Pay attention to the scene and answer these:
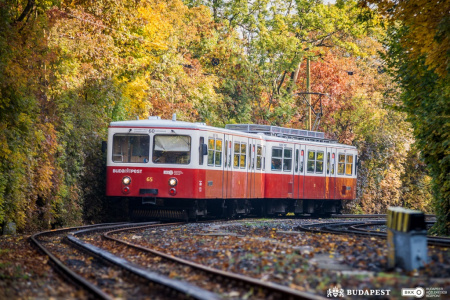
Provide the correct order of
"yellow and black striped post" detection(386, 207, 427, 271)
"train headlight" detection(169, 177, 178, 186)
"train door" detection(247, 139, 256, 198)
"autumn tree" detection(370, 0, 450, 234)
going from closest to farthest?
"yellow and black striped post" detection(386, 207, 427, 271)
"autumn tree" detection(370, 0, 450, 234)
"train headlight" detection(169, 177, 178, 186)
"train door" detection(247, 139, 256, 198)

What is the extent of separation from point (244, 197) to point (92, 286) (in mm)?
17105

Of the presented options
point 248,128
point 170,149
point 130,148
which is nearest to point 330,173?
point 248,128

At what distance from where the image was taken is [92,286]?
8.97m

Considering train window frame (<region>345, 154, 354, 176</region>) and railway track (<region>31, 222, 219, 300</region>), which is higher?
train window frame (<region>345, 154, 354, 176</region>)

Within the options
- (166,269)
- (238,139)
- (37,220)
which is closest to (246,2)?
(238,139)

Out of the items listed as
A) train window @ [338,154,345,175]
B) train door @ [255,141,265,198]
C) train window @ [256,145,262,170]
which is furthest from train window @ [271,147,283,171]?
train window @ [338,154,345,175]

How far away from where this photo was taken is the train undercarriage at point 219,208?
894 inches

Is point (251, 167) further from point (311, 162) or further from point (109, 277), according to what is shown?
point (109, 277)

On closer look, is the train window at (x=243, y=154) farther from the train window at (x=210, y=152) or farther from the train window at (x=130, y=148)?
the train window at (x=130, y=148)

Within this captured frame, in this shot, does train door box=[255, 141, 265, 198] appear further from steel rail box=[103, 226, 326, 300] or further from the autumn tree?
steel rail box=[103, 226, 326, 300]

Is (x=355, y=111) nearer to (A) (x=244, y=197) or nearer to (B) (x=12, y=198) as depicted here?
(A) (x=244, y=197)

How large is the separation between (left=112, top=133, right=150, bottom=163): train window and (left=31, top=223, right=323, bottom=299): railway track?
25.2ft

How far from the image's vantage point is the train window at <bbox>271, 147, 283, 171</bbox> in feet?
92.4

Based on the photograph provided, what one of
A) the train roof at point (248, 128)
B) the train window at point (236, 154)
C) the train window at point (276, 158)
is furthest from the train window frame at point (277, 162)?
the train window at point (236, 154)
